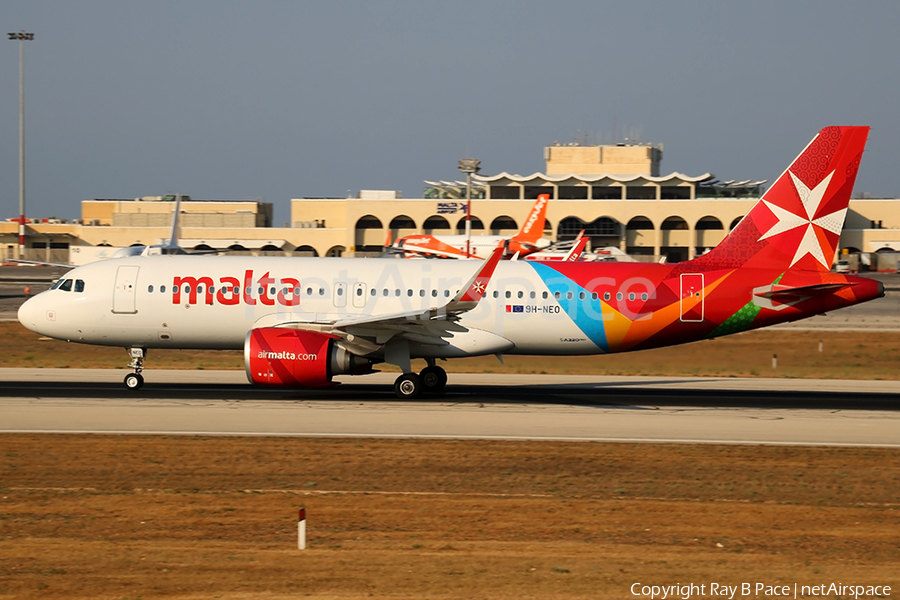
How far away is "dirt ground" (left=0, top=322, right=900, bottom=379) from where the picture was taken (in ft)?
112

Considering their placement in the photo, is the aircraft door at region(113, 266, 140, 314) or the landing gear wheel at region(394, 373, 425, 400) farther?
the aircraft door at region(113, 266, 140, 314)

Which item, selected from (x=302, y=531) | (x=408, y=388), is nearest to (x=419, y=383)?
(x=408, y=388)

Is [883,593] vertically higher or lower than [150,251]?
lower

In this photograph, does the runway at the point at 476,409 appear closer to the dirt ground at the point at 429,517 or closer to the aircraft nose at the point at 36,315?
the dirt ground at the point at 429,517

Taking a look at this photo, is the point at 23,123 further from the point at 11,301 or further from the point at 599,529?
the point at 599,529

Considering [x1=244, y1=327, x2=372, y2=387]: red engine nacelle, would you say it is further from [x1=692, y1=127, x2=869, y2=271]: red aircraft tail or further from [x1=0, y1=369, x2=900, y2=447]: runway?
[x1=692, y1=127, x2=869, y2=271]: red aircraft tail

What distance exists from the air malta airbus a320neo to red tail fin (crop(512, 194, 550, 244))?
63282 millimetres

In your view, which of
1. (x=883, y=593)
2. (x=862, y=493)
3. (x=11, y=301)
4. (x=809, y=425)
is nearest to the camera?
(x=883, y=593)

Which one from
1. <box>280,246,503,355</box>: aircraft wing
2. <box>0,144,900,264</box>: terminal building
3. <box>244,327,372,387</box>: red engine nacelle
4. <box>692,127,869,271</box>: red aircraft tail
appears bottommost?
<box>244,327,372,387</box>: red engine nacelle

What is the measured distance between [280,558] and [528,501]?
4.72 metres

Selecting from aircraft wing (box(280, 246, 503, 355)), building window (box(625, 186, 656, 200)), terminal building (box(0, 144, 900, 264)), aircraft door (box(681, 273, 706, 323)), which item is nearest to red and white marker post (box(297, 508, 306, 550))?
aircraft wing (box(280, 246, 503, 355))

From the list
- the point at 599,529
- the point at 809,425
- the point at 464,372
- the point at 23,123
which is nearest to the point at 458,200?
the point at 23,123

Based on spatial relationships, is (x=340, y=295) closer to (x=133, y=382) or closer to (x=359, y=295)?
(x=359, y=295)

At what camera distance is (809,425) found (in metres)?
22.7
